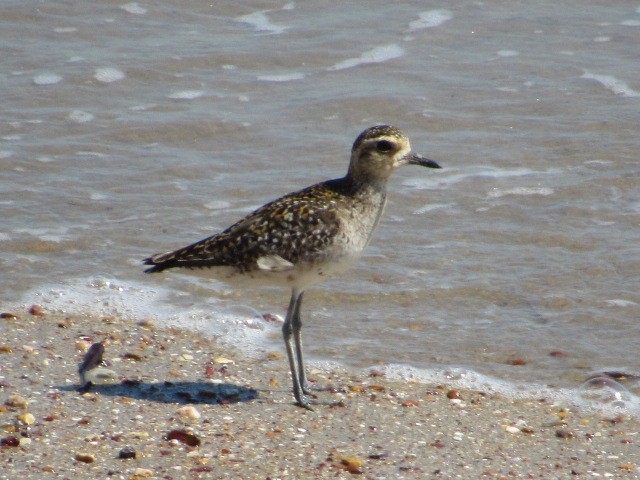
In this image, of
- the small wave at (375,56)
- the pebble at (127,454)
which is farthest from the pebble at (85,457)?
the small wave at (375,56)

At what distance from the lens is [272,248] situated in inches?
278

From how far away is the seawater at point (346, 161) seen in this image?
8383mm

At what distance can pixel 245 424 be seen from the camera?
6625 mm

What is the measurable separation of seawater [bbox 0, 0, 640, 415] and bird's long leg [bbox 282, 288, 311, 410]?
0.49 m

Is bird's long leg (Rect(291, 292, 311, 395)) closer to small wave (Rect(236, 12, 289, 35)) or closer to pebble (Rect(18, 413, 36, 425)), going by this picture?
pebble (Rect(18, 413, 36, 425))

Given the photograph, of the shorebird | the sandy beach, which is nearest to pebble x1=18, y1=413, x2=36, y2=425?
the sandy beach

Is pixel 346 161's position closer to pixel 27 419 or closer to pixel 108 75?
pixel 108 75

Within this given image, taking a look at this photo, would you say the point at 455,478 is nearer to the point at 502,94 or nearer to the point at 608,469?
the point at 608,469

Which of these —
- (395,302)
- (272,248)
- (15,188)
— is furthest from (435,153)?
(272,248)

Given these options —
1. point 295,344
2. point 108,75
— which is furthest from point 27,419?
point 108,75

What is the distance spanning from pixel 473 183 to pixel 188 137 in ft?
10.4

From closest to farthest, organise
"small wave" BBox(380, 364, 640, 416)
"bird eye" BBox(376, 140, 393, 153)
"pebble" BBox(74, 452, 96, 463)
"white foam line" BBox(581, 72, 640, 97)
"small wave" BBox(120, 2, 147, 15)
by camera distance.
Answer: "pebble" BBox(74, 452, 96, 463)
"small wave" BBox(380, 364, 640, 416)
"bird eye" BBox(376, 140, 393, 153)
"white foam line" BBox(581, 72, 640, 97)
"small wave" BBox(120, 2, 147, 15)

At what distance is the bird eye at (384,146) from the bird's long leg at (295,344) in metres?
1.08

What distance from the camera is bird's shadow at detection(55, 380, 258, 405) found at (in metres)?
6.95
